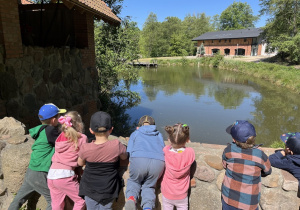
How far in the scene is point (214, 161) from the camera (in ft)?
8.07

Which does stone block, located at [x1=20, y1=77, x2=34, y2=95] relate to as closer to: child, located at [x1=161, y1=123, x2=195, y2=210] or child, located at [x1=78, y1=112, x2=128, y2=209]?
child, located at [x1=78, y1=112, x2=128, y2=209]

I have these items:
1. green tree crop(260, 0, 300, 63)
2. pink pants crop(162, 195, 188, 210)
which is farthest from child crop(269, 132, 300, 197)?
green tree crop(260, 0, 300, 63)

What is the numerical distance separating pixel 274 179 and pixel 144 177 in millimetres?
1305

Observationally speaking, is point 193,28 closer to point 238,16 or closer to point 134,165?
point 238,16

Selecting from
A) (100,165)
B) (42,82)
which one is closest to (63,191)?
(100,165)

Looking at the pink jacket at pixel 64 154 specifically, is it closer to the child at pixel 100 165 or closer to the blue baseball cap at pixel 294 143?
the child at pixel 100 165

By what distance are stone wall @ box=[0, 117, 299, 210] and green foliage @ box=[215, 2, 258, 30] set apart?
68.4 meters

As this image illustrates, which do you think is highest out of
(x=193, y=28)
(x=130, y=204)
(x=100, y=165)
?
(x=193, y=28)

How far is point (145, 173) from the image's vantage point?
223 cm

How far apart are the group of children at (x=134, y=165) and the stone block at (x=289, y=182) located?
0.17ft

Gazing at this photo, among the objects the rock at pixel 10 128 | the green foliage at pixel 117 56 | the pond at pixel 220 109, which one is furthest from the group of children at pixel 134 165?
the green foliage at pixel 117 56

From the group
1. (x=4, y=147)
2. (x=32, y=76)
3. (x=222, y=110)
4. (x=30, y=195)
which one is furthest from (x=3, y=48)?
(x=222, y=110)

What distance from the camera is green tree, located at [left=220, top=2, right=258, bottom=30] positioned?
206 ft

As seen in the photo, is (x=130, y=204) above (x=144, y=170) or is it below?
below
